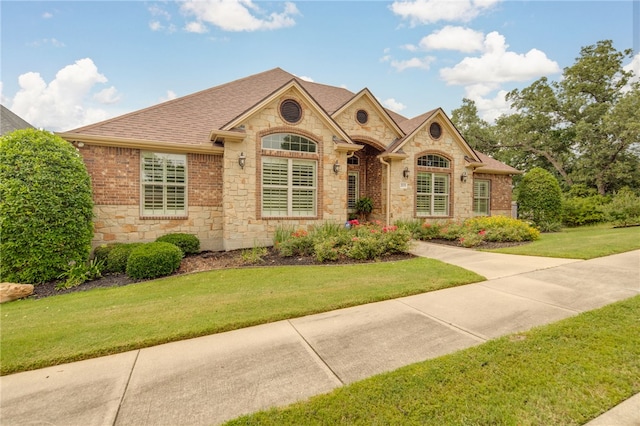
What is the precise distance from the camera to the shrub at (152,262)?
22.0ft

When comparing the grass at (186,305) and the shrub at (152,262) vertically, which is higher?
the shrub at (152,262)

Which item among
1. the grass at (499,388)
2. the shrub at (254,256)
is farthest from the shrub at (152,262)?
the grass at (499,388)

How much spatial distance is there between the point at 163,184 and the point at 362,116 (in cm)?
852

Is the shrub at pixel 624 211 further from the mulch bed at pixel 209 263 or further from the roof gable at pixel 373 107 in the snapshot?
the roof gable at pixel 373 107

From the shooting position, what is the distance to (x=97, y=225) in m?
8.67

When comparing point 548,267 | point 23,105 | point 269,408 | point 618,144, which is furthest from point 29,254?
point 618,144

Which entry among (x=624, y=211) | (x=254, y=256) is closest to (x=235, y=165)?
(x=254, y=256)

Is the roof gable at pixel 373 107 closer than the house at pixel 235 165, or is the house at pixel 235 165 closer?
the house at pixel 235 165

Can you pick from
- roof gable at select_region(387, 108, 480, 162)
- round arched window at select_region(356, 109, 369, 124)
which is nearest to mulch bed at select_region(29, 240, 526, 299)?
roof gable at select_region(387, 108, 480, 162)

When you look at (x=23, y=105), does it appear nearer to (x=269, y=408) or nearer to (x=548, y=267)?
(x=269, y=408)

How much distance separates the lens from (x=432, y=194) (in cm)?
1344

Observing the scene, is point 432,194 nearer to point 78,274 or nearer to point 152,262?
point 152,262

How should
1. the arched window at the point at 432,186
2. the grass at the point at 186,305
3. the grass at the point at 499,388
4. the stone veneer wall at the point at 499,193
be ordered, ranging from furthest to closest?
1. the stone veneer wall at the point at 499,193
2. the arched window at the point at 432,186
3. the grass at the point at 186,305
4. the grass at the point at 499,388

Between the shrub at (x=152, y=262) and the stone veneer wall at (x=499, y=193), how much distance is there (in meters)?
14.9
